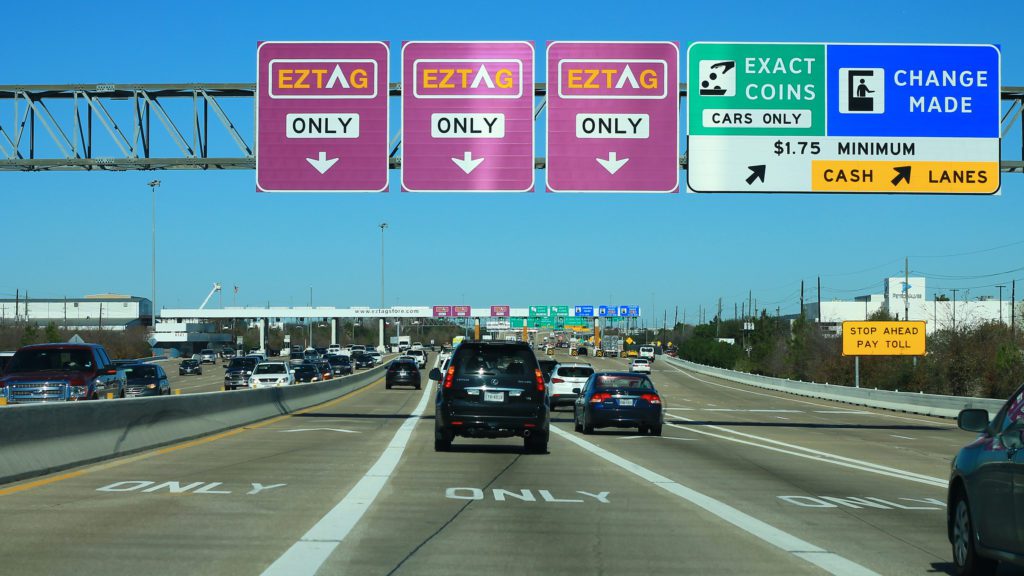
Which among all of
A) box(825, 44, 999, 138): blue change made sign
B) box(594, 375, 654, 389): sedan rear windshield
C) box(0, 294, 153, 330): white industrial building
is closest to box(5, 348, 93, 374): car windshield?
box(594, 375, 654, 389): sedan rear windshield

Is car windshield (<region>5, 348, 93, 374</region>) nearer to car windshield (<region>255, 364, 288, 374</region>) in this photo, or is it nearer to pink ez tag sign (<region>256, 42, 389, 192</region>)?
pink ez tag sign (<region>256, 42, 389, 192</region>)

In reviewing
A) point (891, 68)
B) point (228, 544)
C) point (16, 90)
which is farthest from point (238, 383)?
point (228, 544)

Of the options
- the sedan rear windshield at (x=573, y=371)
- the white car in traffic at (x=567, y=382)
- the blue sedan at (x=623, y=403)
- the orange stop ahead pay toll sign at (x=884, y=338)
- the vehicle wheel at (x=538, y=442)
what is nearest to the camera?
the vehicle wheel at (x=538, y=442)

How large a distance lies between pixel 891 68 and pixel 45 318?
589 feet

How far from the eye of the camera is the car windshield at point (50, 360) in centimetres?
2750

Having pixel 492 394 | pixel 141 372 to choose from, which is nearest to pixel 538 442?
pixel 492 394

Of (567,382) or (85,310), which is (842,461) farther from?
(85,310)

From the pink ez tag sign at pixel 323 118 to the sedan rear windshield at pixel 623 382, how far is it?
22.4ft

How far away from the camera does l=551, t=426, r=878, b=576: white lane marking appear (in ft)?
30.3

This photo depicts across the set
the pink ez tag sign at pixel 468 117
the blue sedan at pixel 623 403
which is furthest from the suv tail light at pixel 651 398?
the pink ez tag sign at pixel 468 117

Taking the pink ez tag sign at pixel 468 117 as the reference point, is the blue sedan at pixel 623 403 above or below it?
below

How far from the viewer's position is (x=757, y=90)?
2712 cm

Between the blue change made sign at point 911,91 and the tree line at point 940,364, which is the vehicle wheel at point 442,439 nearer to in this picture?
the blue change made sign at point 911,91

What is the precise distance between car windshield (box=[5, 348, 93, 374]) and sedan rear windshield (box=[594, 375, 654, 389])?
11861 millimetres
